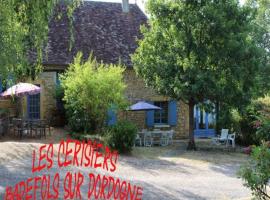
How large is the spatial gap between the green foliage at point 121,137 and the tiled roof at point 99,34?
5914 millimetres

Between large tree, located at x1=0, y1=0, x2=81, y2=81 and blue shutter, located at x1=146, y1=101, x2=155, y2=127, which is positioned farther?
blue shutter, located at x1=146, y1=101, x2=155, y2=127

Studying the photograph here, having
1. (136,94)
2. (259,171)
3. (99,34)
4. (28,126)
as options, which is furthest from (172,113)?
(259,171)

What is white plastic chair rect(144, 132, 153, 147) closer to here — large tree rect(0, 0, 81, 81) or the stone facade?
the stone facade

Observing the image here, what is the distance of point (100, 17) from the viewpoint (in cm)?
2270

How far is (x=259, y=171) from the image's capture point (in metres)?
6.13

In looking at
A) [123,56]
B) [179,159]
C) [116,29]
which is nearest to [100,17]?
[116,29]

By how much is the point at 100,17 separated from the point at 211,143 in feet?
26.7

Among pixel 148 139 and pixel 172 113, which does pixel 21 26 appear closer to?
pixel 148 139

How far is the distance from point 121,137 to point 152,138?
4.02m

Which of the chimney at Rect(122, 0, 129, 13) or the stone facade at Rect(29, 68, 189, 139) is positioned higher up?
the chimney at Rect(122, 0, 129, 13)

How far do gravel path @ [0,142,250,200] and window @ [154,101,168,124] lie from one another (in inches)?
181

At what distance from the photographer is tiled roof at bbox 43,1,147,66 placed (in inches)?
793

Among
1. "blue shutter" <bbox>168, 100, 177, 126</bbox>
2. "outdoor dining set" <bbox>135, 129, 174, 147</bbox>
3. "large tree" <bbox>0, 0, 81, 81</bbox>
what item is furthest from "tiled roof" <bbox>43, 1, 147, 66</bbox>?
"large tree" <bbox>0, 0, 81, 81</bbox>

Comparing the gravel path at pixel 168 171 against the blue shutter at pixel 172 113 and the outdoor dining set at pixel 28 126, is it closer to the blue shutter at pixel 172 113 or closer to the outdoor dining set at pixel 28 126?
the outdoor dining set at pixel 28 126
